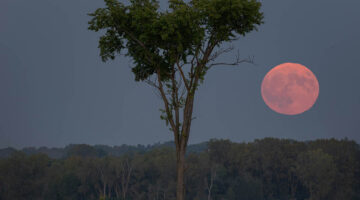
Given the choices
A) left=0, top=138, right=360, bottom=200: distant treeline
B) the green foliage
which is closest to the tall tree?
the green foliage

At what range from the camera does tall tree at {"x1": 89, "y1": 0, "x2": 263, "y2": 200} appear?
21.5 meters

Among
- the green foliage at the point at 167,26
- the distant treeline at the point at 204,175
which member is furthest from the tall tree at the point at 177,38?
the distant treeline at the point at 204,175

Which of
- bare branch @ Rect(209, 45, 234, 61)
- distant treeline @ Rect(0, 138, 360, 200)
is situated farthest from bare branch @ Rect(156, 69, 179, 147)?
distant treeline @ Rect(0, 138, 360, 200)

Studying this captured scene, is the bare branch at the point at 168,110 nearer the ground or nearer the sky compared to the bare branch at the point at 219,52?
nearer the ground

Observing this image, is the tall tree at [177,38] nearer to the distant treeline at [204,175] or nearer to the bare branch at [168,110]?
the bare branch at [168,110]

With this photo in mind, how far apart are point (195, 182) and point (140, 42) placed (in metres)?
101

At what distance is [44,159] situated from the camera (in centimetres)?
12400

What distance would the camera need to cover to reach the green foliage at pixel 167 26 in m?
21.4

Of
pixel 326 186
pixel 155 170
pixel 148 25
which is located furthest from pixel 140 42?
pixel 155 170

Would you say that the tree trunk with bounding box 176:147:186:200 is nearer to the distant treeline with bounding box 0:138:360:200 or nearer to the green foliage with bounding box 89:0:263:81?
the green foliage with bounding box 89:0:263:81

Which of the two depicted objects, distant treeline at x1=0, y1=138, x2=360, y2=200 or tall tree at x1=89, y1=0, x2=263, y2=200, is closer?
tall tree at x1=89, y1=0, x2=263, y2=200

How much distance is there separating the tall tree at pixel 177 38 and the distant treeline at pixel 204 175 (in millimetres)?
91840

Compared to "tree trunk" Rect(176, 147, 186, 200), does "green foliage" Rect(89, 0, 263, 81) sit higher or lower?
higher

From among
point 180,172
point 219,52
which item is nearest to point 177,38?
point 219,52
